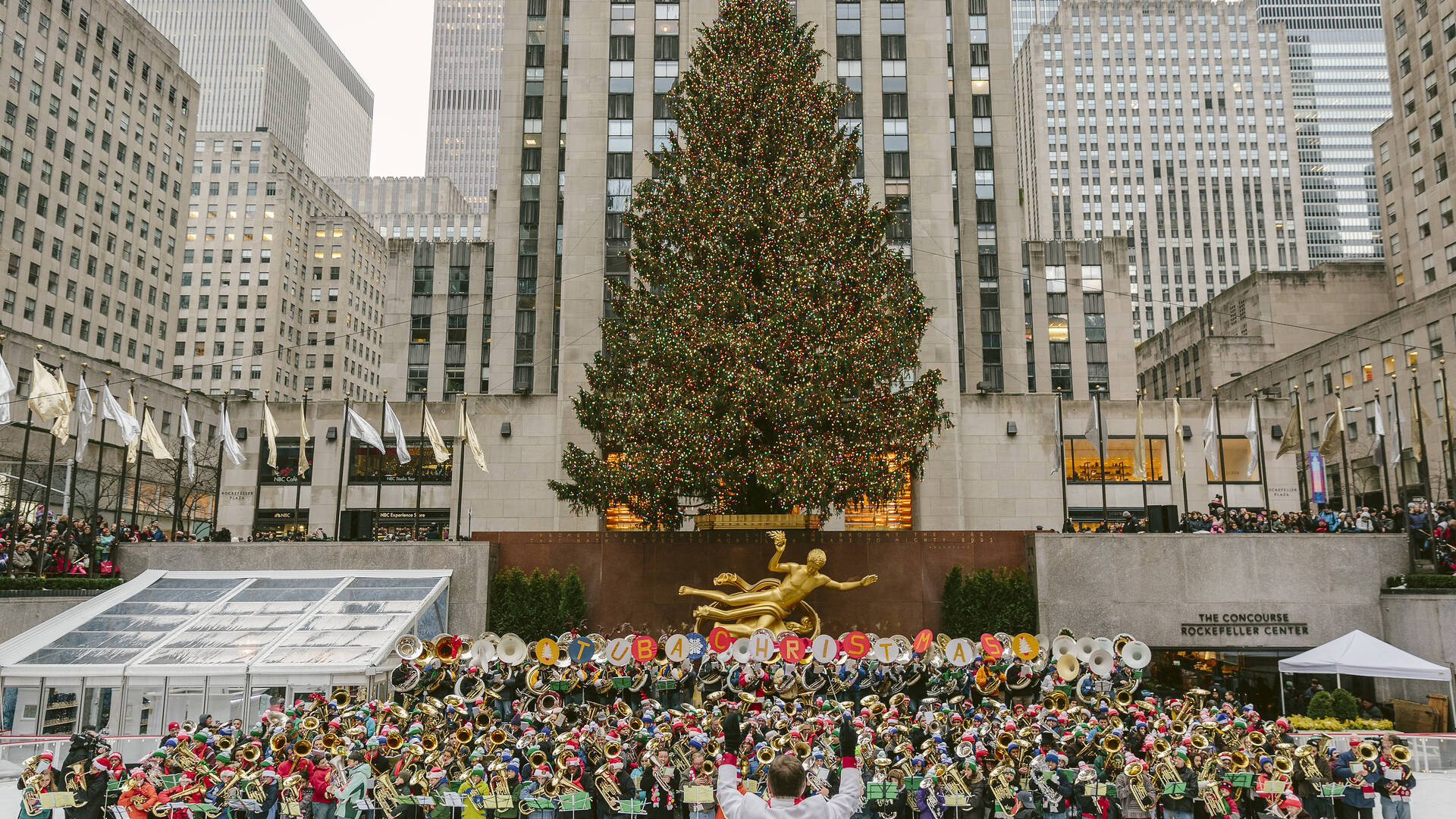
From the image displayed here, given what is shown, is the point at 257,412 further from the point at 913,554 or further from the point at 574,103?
the point at 913,554

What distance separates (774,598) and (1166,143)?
129 meters

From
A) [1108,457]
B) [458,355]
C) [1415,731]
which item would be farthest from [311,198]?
[1415,731]

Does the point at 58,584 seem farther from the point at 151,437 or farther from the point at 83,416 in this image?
the point at 151,437

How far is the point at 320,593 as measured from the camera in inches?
1062

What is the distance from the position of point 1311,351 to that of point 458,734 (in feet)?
244

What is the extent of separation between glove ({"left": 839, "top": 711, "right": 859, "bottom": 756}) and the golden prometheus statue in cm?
834

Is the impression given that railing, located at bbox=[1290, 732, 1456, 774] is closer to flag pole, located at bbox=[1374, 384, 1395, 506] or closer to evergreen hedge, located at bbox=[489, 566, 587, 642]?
flag pole, located at bbox=[1374, 384, 1395, 506]

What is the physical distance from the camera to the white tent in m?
23.1

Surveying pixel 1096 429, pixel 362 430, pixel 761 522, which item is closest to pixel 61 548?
pixel 362 430

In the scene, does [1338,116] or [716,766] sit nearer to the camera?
[716,766]

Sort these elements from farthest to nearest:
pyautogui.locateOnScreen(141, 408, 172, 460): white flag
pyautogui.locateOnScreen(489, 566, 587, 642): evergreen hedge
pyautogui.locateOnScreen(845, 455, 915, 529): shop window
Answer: pyautogui.locateOnScreen(845, 455, 915, 529): shop window → pyautogui.locateOnScreen(141, 408, 172, 460): white flag → pyautogui.locateOnScreen(489, 566, 587, 642): evergreen hedge

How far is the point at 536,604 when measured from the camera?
1113 inches

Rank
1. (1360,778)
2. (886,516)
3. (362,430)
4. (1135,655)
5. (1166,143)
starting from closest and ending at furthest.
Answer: (1360,778)
(1135,655)
(362,430)
(886,516)
(1166,143)

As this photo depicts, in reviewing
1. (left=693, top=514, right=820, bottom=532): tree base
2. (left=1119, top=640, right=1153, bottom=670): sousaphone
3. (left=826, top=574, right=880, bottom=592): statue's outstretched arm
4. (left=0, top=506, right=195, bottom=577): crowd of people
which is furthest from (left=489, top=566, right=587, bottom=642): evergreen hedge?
(left=1119, top=640, right=1153, bottom=670): sousaphone
